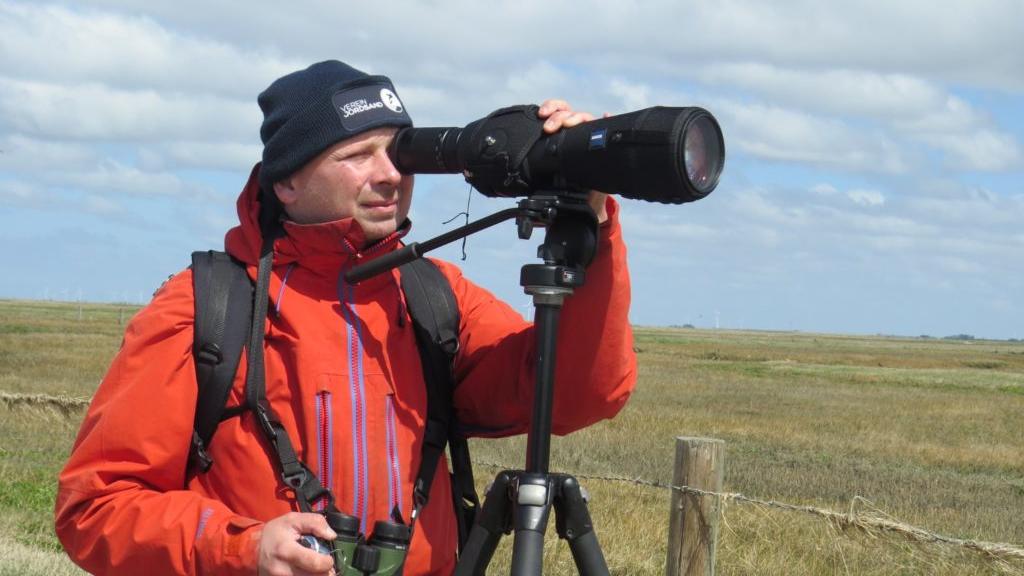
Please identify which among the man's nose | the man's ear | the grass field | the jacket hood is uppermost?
the man's nose

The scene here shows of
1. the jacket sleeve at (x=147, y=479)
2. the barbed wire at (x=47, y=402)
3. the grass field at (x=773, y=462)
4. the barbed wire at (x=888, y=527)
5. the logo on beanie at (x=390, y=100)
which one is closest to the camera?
the jacket sleeve at (x=147, y=479)

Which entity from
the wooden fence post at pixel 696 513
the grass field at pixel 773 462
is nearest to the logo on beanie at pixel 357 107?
the wooden fence post at pixel 696 513

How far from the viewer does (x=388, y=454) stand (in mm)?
2211

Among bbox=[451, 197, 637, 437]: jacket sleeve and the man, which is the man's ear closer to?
the man

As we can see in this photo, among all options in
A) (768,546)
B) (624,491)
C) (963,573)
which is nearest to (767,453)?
(624,491)

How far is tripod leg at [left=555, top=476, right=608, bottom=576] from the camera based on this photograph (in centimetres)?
212

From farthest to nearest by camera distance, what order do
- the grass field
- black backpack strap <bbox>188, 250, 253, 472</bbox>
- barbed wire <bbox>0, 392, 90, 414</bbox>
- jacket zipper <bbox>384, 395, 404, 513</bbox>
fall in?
barbed wire <bbox>0, 392, 90, 414</bbox>
the grass field
jacket zipper <bbox>384, 395, 404, 513</bbox>
black backpack strap <bbox>188, 250, 253, 472</bbox>

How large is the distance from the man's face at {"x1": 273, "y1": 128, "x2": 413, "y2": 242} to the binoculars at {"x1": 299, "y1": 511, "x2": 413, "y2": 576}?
572mm

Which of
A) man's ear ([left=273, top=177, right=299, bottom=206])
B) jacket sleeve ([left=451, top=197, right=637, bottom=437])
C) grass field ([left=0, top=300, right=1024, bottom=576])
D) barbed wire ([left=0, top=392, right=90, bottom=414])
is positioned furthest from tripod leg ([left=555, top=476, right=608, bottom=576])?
barbed wire ([left=0, top=392, right=90, bottom=414])

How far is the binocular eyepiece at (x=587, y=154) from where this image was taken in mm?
1934

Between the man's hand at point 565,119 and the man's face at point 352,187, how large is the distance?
1.13 ft

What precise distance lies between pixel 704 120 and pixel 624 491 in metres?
7.37

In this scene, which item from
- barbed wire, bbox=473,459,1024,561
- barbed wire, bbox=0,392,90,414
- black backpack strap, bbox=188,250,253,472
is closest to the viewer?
black backpack strap, bbox=188,250,253,472

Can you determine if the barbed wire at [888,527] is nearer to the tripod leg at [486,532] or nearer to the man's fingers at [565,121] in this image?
the tripod leg at [486,532]
